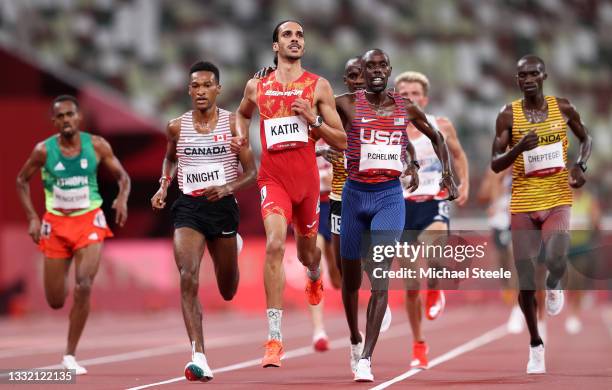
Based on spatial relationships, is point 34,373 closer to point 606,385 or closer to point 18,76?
point 606,385

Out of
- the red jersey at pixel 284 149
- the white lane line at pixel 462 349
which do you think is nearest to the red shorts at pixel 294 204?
the red jersey at pixel 284 149

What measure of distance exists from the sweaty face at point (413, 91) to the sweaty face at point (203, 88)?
2.72m

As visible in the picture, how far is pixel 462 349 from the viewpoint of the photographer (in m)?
15.0

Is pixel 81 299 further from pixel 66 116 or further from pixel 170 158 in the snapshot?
pixel 170 158

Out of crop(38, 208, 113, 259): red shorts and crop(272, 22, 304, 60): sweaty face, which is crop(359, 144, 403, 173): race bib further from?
crop(38, 208, 113, 259): red shorts

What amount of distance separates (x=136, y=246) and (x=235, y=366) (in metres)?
12.3

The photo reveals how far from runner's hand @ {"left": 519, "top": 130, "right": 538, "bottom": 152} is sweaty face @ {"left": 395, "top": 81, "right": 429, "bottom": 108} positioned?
6.97ft

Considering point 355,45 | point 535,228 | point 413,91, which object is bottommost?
point 535,228

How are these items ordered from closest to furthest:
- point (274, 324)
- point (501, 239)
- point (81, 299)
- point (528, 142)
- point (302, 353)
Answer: point (274, 324), point (528, 142), point (81, 299), point (302, 353), point (501, 239)

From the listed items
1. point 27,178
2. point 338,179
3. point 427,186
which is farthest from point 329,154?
point 27,178

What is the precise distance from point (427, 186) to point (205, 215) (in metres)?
2.98

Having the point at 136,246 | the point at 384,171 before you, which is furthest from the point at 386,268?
the point at 136,246

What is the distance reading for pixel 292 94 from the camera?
966cm

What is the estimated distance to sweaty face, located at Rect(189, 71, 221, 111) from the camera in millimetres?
10109
